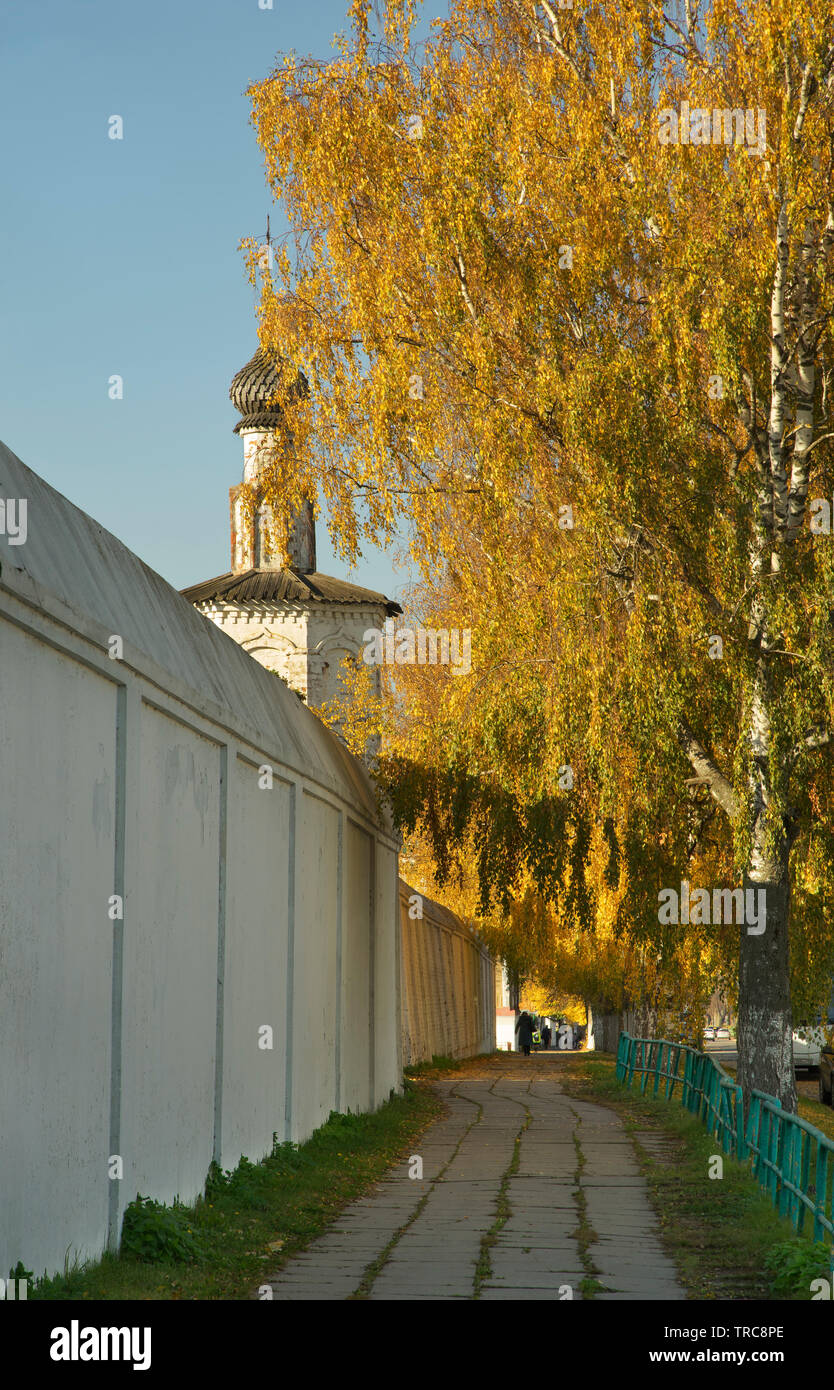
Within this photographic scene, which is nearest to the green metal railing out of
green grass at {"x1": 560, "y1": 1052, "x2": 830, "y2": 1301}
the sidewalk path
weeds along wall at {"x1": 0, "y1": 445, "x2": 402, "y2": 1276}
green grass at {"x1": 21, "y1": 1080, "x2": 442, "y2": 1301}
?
green grass at {"x1": 560, "y1": 1052, "x2": 830, "y2": 1301}

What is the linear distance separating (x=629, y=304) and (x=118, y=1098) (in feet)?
30.8

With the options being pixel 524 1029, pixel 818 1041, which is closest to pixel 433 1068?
pixel 818 1041

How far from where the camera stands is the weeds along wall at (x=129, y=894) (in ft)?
18.9

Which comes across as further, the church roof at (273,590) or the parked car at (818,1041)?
the church roof at (273,590)

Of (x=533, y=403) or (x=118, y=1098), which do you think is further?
(x=533, y=403)

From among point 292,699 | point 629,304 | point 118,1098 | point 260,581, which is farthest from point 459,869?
point 260,581

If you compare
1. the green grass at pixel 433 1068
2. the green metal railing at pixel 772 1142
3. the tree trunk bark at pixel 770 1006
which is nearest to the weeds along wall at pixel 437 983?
the green grass at pixel 433 1068

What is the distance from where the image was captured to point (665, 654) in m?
12.6

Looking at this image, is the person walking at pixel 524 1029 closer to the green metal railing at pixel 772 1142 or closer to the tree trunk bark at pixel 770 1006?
the green metal railing at pixel 772 1142

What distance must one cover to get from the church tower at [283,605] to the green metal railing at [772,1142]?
30.3m

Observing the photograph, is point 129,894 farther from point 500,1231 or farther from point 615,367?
point 615,367

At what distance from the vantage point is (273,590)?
150 ft
